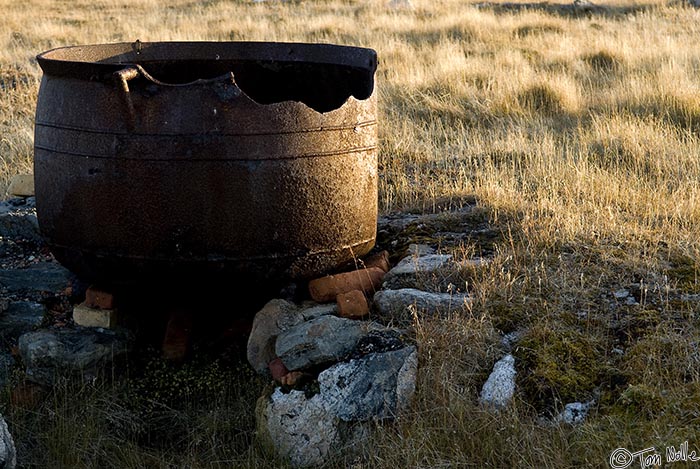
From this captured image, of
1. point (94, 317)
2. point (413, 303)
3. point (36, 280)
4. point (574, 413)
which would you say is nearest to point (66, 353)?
point (94, 317)

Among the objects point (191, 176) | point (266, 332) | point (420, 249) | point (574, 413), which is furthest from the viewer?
point (420, 249)

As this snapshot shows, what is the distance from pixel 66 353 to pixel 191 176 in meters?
1.06

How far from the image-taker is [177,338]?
12.7ft

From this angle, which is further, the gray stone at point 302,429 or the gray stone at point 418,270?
the gray stone at point 418,270

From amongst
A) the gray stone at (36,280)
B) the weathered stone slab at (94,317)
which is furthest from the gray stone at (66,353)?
the gray stone at (36,280)

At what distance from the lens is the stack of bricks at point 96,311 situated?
3.85 m

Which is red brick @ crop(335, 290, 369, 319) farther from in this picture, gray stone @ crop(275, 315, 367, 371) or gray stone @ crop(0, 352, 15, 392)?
gray stone @ crop(0, 352, 15, 392)

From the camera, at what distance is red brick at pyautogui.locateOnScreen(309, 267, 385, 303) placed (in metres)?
3.78

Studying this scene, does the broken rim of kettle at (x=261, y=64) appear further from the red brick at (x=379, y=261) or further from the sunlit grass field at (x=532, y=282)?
the sunlit grass field at (x=532, y=282)

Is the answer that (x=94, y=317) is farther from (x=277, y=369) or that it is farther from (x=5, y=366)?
(x=277, y=369)

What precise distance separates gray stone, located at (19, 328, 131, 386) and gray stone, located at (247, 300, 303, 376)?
69 cm

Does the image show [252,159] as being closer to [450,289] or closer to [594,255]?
[450,289]

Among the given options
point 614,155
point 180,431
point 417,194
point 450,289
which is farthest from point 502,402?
point 614,155

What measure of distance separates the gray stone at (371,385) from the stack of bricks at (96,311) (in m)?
1.22
